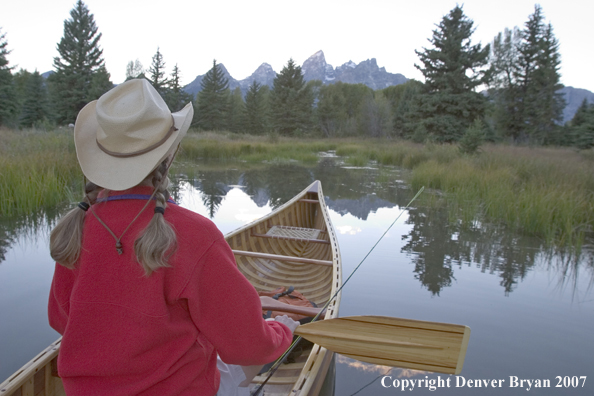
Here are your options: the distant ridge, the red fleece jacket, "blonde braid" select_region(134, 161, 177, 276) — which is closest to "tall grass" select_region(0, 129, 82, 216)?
the red fleece jacket

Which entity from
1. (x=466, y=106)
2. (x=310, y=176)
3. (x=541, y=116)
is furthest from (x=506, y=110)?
(x=310, y=176)

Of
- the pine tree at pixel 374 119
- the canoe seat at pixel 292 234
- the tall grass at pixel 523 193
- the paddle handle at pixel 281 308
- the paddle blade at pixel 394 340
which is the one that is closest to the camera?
the paddle blade at pixel 394 340

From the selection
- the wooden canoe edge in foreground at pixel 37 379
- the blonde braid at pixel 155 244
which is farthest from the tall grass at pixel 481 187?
the blonde braid at pixel 155 244

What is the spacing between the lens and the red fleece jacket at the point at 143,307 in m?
1.10

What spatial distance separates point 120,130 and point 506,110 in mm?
31600

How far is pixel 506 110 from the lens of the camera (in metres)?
28.4

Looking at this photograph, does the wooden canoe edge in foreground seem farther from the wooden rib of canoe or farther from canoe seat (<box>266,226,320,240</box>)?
canoe seat (<box>266,226,320,240</box>)

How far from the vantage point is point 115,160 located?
3.89 feet

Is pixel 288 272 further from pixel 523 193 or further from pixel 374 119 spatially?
pixel 374 119

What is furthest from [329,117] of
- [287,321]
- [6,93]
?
[287,321]

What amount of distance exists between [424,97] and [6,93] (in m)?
25.2

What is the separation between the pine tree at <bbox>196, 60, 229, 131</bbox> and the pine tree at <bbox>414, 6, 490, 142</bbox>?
21.9 m

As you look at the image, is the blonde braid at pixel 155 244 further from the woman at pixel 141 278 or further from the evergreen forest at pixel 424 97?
the evergreen forest at pixel 424 97

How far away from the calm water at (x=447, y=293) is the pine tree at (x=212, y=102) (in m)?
33.3
